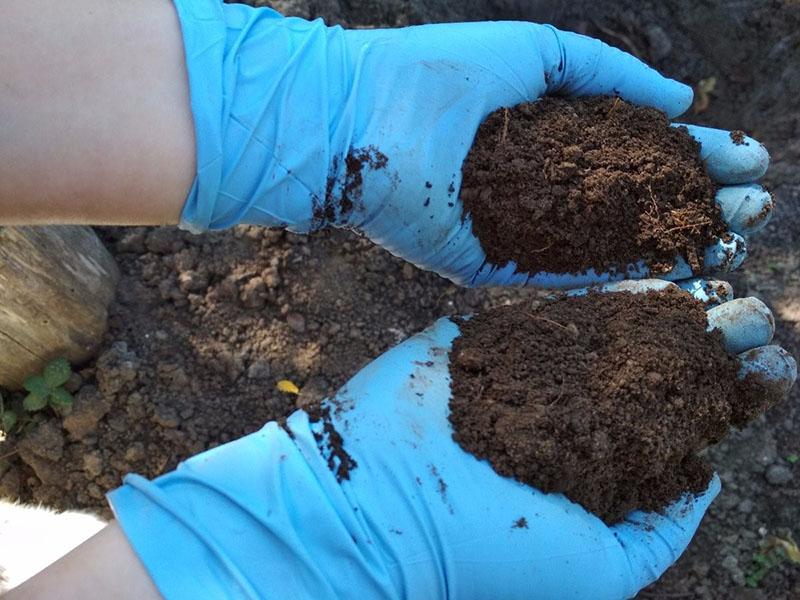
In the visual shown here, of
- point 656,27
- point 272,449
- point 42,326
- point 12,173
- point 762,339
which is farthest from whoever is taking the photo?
point 656,27

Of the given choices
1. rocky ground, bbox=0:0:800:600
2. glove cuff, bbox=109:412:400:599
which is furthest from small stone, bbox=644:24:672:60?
glove cuff, bbox=109:412:400:599

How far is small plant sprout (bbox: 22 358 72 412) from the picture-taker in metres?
2.14

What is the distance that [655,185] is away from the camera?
187 cm

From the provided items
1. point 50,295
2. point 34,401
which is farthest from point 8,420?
point 50,295

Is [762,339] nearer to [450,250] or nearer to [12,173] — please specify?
[450,250]

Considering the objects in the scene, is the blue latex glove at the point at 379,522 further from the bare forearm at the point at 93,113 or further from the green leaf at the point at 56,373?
the green leaf at the point at 56,373

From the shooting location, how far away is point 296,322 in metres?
2.36

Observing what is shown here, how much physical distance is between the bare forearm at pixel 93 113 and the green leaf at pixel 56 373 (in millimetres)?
661

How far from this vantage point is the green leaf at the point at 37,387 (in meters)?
2.14

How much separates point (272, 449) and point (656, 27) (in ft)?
7.29

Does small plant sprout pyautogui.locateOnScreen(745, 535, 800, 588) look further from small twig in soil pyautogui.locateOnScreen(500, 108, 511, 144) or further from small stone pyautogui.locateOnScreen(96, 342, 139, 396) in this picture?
small stone pyautogui.locateOnScreen(96, 342, 139, 396)

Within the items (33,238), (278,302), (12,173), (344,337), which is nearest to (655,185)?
(344,337)

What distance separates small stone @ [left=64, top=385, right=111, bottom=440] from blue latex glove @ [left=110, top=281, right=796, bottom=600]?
715 mm

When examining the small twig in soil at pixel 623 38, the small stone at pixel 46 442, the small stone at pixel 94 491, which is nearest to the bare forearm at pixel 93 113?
the small stone at pixel 46 442
